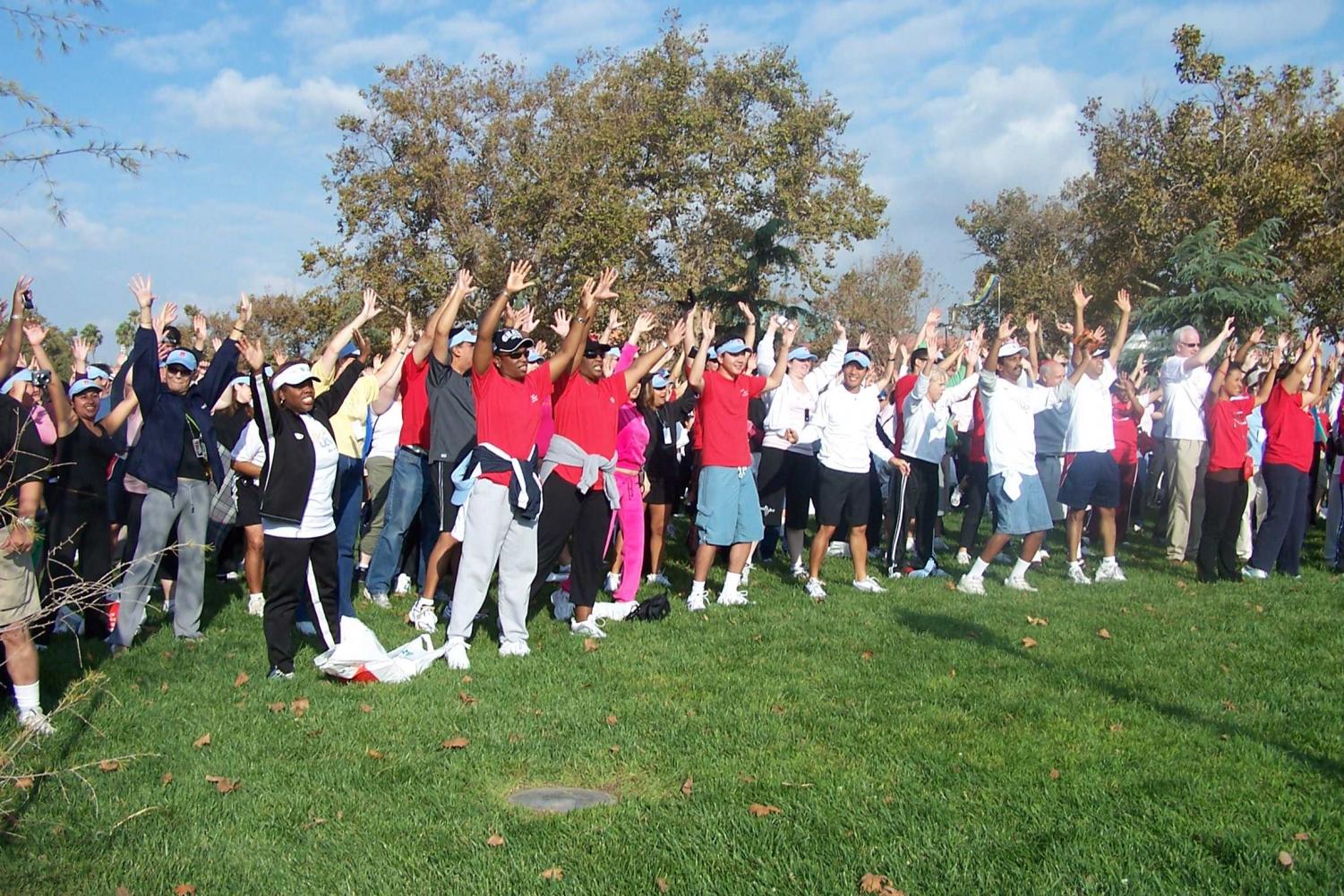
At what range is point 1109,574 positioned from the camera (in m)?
11.3

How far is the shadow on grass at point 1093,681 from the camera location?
5.68 metres

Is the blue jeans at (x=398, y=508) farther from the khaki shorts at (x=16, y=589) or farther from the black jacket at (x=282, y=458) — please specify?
the khaki shorts at (x=16, y=589)

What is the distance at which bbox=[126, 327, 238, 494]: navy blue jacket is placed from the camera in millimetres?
7871

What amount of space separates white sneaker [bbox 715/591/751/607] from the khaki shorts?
17.7ft

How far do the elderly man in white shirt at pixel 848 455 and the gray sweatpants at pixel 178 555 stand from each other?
510cm

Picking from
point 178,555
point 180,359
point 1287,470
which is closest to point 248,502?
point 178,555

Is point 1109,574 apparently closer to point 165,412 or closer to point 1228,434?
point 1228,434

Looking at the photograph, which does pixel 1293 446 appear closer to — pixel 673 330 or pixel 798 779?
pixel 673 330

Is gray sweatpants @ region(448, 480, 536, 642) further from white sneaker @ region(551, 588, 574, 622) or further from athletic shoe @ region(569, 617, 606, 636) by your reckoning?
white sneaker @ region(551, 588, 574, 622)

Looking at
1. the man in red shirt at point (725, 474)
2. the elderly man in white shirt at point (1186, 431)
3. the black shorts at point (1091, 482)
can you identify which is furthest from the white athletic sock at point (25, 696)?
the elderly man in white shirt at point (1186, 431)

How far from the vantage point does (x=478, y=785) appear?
5.38 m

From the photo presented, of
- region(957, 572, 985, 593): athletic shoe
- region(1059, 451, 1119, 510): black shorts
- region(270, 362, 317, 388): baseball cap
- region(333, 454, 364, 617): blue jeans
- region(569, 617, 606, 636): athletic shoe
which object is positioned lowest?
region(569, 617, 606, 636): athletic shoe

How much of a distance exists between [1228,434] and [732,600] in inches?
211

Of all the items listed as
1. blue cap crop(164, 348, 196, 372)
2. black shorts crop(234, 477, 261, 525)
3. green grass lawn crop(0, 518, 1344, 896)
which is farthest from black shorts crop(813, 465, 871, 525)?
blue cap crop(164, 348, 196, 372)
